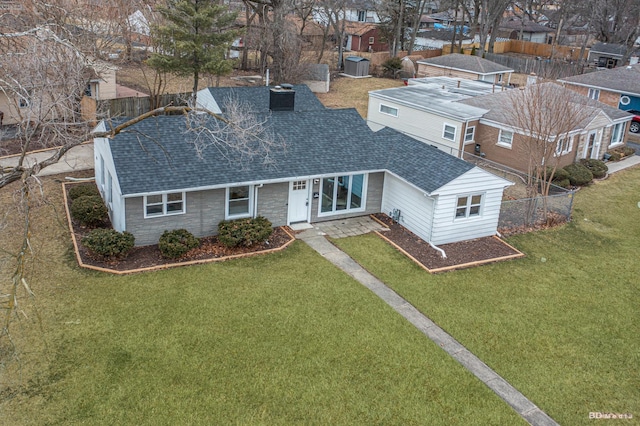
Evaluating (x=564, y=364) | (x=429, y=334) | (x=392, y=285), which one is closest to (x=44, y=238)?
(x=392, y=285)

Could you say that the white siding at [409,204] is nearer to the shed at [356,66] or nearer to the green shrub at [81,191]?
the green shrub at [81,191]

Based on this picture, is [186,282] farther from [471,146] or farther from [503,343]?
[471,146]

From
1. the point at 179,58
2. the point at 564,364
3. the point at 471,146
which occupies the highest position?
the point at 179,58

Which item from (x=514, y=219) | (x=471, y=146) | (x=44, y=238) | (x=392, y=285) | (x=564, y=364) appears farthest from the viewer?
(x=471, y=146)

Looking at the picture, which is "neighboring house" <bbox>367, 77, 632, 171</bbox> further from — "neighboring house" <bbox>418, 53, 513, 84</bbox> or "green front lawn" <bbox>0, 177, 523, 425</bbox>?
"green front lawn" <bbox>0, 177, 523, 425</bbox>

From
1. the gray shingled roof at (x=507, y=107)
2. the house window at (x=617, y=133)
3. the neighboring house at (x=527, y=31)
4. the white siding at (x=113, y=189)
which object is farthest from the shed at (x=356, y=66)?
the neighboring house at (x=527, y=31)
